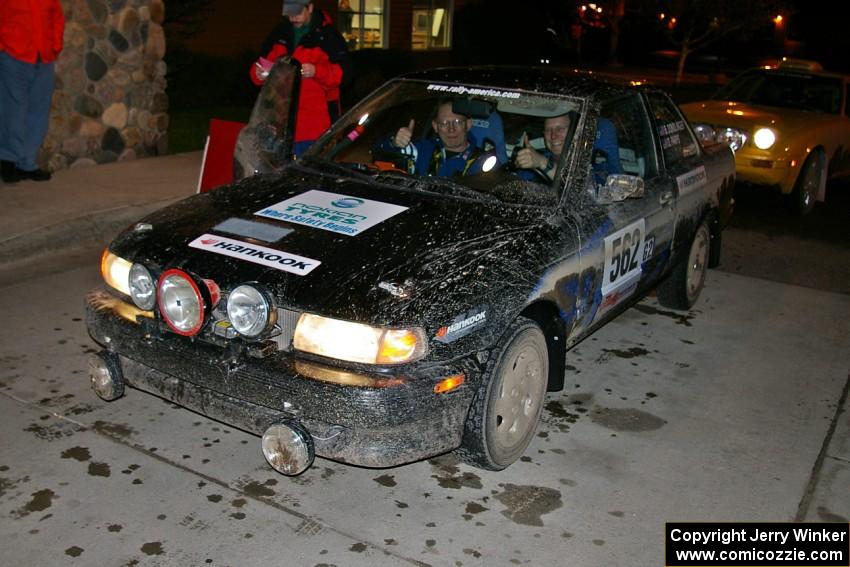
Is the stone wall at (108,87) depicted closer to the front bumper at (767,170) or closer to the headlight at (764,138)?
the front bumper at (767,170)

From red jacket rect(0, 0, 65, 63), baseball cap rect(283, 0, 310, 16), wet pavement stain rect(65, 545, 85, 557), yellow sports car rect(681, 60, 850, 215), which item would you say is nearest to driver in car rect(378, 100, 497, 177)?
baseball cap rect(283, 0, 310, 16)

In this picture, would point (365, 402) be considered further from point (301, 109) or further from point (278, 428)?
point (301, 109)

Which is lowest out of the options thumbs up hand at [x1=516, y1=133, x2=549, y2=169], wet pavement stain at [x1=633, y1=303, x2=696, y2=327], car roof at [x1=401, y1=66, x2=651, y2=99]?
wet pavement stain at [x1=633, y1=303, x2=696, y2=327]

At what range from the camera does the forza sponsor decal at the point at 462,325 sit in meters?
3.68

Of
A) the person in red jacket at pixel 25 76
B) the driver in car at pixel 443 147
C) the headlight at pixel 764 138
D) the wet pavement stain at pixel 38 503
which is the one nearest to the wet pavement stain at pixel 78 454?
the wet pavement stain at pixel 38 503

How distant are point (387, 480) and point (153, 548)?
106cm

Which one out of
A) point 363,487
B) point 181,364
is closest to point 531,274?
point 363,487

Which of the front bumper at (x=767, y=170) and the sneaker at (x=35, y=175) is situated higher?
the front bumper at (x=767, y=170)

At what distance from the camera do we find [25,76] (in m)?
8.05

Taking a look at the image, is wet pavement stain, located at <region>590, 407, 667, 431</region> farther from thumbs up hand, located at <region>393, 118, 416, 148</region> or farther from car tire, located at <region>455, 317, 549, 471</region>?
thumbs up hand, located at <region>393, 118, 416, 148</region>

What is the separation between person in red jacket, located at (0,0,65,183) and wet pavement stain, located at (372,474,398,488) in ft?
18.1

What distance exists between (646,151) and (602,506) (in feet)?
7.55

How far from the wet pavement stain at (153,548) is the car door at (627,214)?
227 cm

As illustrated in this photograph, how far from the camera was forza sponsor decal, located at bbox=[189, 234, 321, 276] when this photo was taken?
3.84m
